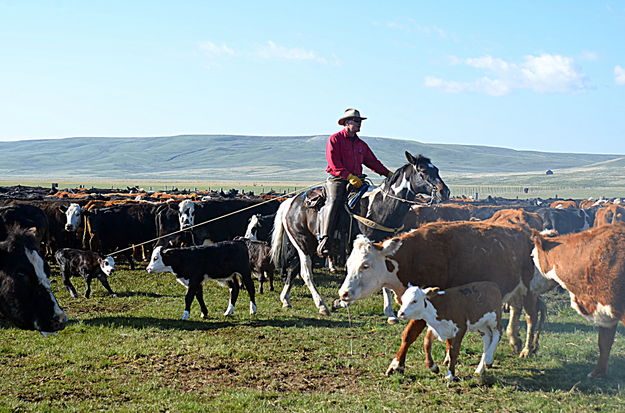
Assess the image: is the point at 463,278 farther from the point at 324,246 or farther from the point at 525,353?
the point at 324,246

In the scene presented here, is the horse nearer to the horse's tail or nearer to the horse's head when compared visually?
the horse's head

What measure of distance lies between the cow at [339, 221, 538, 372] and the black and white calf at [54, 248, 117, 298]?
289 inches

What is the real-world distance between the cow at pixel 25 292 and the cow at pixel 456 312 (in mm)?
3492

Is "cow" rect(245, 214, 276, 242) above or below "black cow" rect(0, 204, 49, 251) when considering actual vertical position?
below

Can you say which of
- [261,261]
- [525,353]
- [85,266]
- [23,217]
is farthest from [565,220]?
[23,217]

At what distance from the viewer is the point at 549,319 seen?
10.6 metres

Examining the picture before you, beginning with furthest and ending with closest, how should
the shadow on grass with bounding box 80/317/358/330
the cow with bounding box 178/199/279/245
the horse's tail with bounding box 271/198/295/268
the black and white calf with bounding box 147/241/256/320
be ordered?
the cow with bounding box 178/199/279/245 < the horse's tail with bounding box 271/198/295/268 < the black and white calf with bounding box 147/241/256/320 < the shadow on grass with bounding box 80/317/358/330

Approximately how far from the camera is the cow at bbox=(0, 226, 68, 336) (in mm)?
4961

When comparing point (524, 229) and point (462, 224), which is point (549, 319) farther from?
point (462, 224)

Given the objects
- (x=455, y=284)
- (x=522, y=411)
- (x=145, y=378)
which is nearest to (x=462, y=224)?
(x=455, y=284)

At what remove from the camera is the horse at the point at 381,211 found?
10.2 meters

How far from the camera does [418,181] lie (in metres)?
10.3

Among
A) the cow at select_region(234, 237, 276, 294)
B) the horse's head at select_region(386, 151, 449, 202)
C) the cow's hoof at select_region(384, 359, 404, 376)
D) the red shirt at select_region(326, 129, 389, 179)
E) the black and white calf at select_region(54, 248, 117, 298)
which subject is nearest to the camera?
the cow's hoof at select_region(384, 359, 404, 376)

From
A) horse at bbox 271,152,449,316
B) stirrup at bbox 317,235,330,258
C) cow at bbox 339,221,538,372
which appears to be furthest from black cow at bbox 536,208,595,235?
cow at bbox 339,221,538,372
